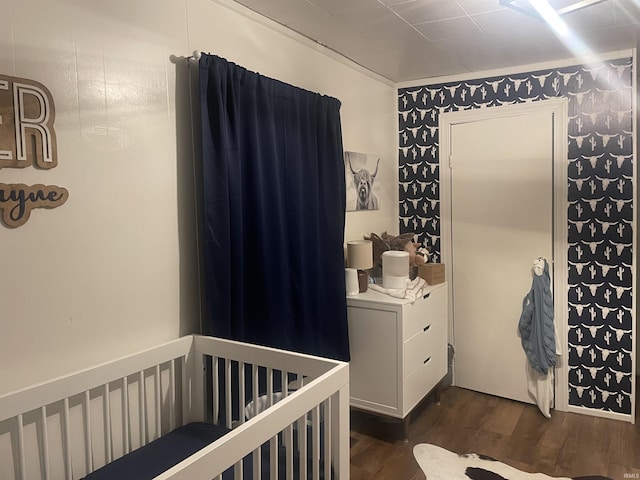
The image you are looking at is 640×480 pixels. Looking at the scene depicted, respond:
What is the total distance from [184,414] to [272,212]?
0.94 metres

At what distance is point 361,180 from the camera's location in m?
3.40

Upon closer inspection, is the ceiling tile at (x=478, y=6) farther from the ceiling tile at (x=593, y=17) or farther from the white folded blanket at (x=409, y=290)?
the white folded blanket at (x=409, y=290)

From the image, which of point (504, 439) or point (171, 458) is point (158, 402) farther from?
point (504, 439)

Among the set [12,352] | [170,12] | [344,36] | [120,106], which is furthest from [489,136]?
[12,352]

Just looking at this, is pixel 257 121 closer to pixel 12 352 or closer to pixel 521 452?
pixel 12 352

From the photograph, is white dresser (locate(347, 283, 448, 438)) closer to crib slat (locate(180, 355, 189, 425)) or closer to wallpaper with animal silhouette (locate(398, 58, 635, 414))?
wallpaper with animal silhouette (locate(398, 58, 635, 414))

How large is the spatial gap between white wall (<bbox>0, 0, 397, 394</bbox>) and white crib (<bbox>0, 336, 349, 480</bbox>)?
9 cm

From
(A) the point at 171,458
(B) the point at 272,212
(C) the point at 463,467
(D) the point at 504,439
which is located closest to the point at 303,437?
(A) the point at 171,458

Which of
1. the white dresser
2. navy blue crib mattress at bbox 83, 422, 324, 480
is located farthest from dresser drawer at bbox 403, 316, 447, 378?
navy blue crib mattress at bbox 83, 422, 324, 480

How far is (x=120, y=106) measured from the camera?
1.88 metres

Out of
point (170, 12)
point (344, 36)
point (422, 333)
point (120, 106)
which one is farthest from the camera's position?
point (422, 333)

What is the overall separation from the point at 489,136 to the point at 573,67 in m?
0.63

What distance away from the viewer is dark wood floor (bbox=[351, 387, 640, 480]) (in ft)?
8.72

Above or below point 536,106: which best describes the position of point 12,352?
below
